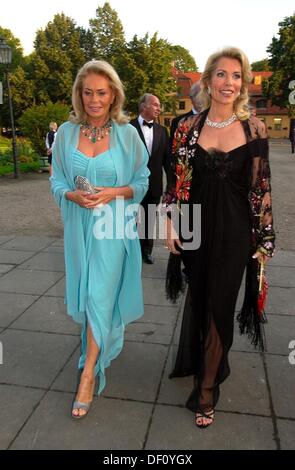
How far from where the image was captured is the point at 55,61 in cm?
4547

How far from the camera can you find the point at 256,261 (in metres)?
2.73

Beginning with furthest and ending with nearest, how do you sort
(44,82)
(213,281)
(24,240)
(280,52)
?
(280,52) → (44,82) → (24,240) → (213,281)

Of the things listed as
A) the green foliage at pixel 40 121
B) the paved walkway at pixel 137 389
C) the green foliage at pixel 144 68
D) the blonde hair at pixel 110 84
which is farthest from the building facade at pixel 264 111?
the blonde hair at pixel 110 84

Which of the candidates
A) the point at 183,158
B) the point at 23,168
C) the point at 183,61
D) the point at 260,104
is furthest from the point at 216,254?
the point at 183,61

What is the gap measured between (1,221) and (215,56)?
7.14 m

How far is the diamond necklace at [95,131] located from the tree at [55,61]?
44266mm

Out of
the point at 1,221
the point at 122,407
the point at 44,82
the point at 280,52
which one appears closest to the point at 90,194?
the point at 122,407

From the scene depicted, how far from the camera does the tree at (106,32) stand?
5422 cm

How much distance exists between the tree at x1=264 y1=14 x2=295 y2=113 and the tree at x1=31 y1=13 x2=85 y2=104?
22.9m

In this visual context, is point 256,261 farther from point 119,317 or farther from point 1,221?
point 1,221

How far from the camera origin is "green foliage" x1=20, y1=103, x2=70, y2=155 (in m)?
18.9

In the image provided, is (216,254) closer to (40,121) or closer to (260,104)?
(40,121)

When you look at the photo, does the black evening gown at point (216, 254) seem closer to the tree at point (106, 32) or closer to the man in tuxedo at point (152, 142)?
the man in tuxedo at point (152, 142)

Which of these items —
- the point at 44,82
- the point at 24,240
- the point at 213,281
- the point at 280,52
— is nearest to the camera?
the point at 213,281
